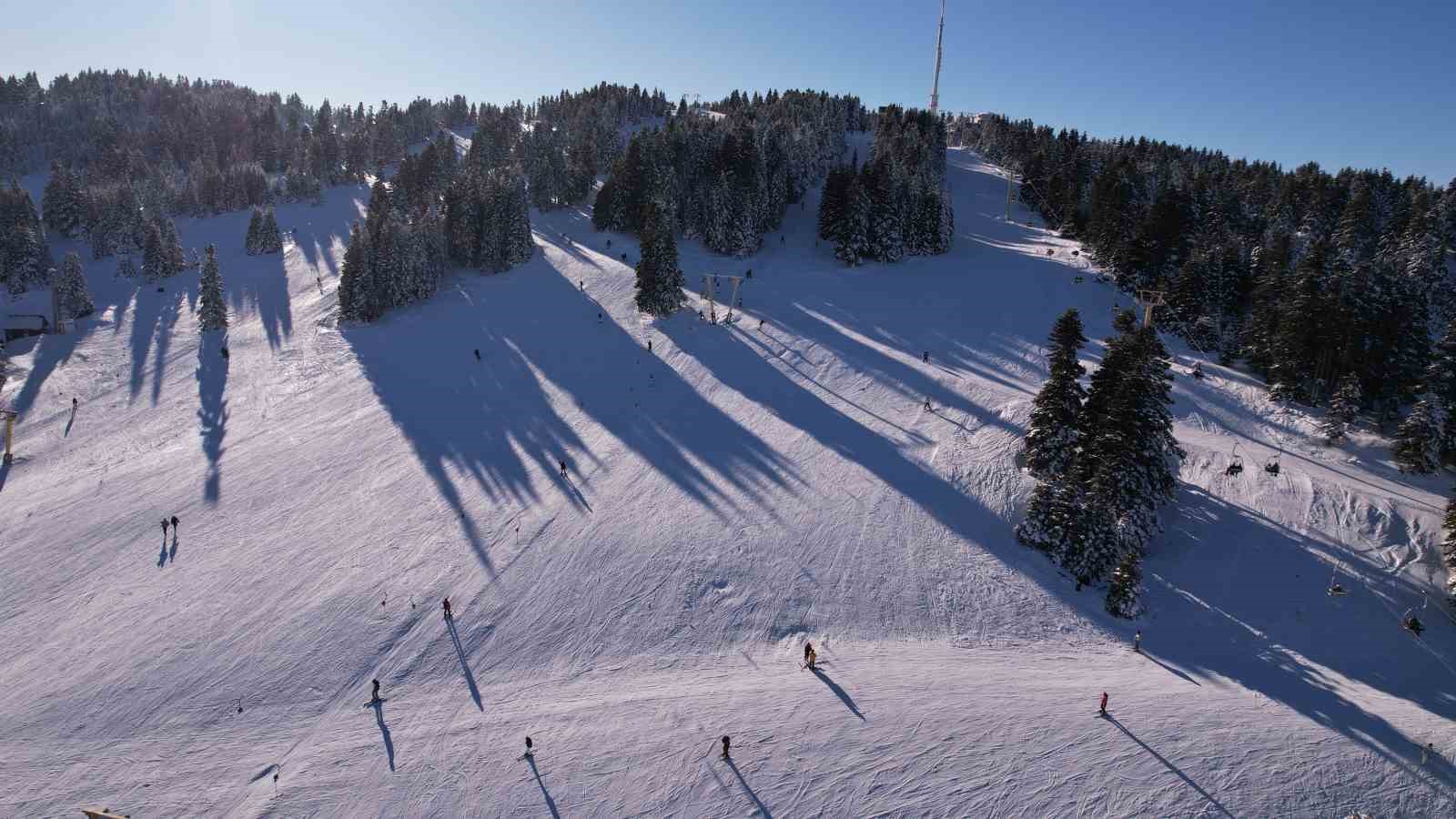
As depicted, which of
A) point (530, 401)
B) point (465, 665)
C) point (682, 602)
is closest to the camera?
point (465, 665)

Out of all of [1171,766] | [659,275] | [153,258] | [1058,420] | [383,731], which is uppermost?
[659,275]

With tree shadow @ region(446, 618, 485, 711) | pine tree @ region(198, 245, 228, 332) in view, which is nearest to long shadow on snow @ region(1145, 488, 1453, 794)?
tree shadow @ region(446, 618, 485, 711)

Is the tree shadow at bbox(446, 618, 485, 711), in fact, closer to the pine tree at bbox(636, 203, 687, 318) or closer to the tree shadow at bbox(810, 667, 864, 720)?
the tree shadow at bbox(810, 667, 864, 720)

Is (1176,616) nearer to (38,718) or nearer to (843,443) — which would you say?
(843,443)

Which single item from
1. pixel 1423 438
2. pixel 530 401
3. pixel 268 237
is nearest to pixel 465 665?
pixel 530 401

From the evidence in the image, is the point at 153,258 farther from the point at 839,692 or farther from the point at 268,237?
the point at 839,692

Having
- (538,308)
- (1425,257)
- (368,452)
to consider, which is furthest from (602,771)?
(1425,257)

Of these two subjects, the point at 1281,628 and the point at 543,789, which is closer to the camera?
the point at 543,789
